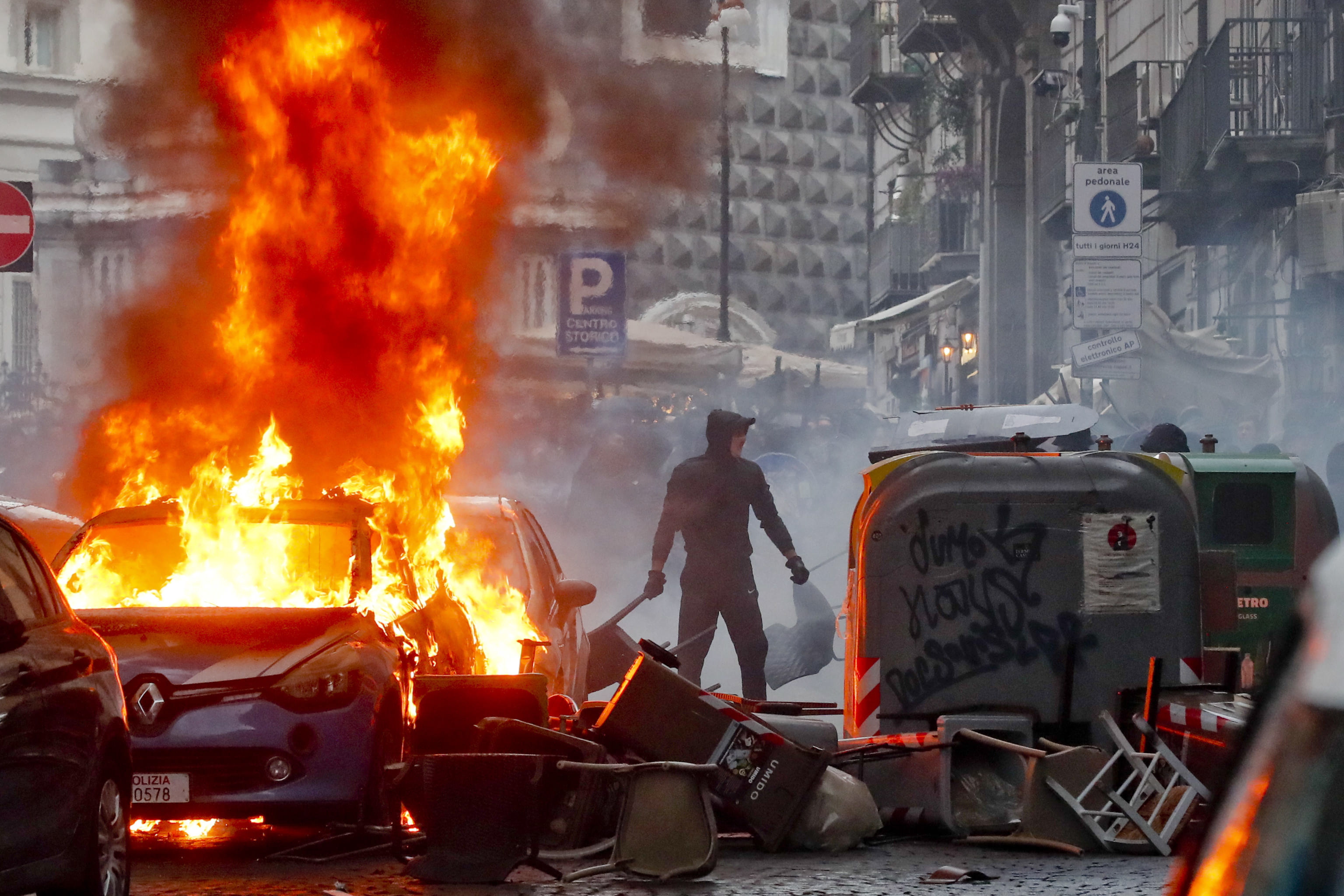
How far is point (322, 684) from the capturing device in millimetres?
7785

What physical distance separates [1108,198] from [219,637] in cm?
1856

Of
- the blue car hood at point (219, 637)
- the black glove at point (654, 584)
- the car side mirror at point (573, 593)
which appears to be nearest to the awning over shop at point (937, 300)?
the black glove at point (654, 584)

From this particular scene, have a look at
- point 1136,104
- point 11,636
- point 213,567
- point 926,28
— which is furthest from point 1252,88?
point 11,636

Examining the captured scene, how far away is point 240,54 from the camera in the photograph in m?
13.3

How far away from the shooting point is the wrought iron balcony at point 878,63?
45.2 meters

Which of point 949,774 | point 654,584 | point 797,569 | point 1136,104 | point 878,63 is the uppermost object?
point 878,63

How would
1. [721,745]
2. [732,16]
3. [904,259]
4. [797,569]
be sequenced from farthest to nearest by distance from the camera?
[904,259] < [732,16] < [797,569] < [721,745]

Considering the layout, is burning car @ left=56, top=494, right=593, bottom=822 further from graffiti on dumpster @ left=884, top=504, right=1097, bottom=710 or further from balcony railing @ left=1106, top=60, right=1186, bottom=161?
balcony railing @ left=1106, top=60, right=1186, bottom=161

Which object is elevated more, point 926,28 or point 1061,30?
point 926,28

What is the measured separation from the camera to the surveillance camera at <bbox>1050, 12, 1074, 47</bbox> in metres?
28.7

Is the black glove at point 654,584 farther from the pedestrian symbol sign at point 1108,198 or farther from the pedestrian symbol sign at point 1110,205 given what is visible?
the pedestrian symbol sign at point 1110,205

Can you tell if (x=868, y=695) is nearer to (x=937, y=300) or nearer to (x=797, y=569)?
(x=797, y=569)

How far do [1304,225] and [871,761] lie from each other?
58.3 ft

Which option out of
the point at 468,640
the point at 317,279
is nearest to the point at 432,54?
the point at 317,279
